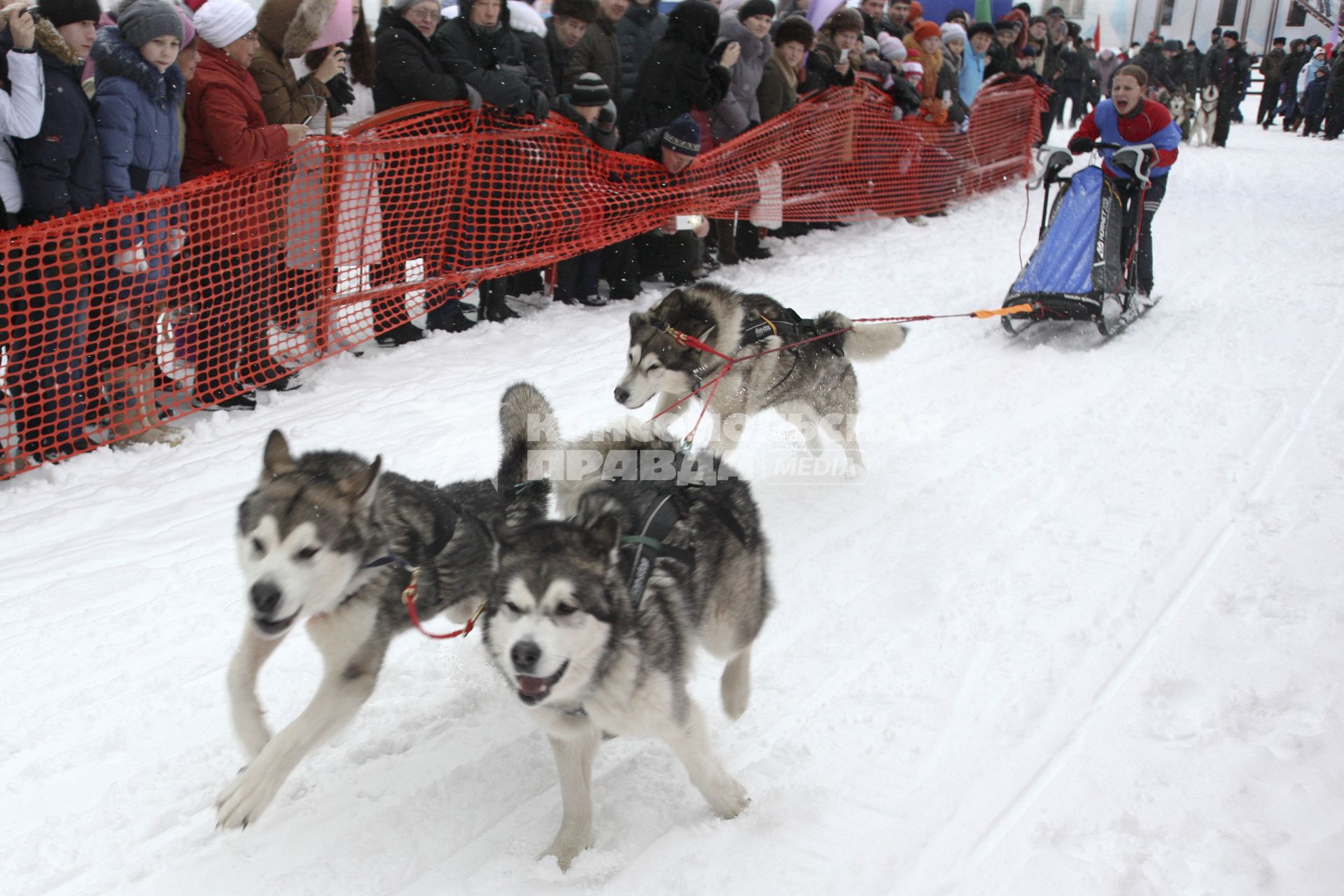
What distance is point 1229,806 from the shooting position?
205 cm

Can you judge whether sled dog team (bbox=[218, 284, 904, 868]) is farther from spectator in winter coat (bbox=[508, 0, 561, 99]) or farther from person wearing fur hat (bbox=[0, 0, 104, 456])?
spectator in winter coat (bbox=[508, 0, 561, 99])

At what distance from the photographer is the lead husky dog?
6.01 feet

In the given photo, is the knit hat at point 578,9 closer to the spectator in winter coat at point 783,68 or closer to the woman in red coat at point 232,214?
the spectator in winter coat at point 783,68

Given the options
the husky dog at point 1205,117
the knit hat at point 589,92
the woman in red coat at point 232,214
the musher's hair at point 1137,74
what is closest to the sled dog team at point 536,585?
the woman in red coat at point 232,214

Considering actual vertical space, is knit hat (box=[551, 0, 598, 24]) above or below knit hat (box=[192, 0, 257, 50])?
above

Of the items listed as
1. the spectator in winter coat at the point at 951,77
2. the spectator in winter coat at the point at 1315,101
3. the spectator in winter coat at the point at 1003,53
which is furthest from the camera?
→ the spectator in winter coat at the point at 1315,101

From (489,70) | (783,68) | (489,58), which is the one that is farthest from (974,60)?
(489,70)

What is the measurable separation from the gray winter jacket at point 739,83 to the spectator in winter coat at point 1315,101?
48.5ft

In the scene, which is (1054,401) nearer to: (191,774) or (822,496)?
(822,496)

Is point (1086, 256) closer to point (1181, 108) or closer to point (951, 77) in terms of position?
point (951, 77)

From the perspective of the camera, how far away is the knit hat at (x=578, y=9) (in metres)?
6.34

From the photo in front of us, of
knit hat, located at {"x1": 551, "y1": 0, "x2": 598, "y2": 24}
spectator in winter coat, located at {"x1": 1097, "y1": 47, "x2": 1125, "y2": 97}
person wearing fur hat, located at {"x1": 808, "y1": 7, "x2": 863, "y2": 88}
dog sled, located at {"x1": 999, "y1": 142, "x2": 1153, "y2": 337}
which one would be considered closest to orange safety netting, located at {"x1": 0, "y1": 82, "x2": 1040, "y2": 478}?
person wearing fur hat, located at {"x1": 808, "y1": 7, "x2": 863, "y2": 88}

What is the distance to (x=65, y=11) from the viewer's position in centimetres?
372

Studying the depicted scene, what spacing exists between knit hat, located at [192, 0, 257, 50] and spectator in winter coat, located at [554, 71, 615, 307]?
214cm
